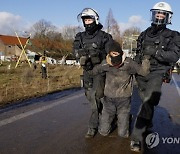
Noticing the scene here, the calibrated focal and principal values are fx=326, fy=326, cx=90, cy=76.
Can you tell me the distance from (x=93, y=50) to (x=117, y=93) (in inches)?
33.6

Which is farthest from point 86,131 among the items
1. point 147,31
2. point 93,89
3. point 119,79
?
point 147,31

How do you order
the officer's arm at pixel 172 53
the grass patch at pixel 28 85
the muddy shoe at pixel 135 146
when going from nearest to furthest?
the muddy shoe at pixel 135 146 < the officer's arm at pixel 172 53 < the grass patch at pixel 28 85

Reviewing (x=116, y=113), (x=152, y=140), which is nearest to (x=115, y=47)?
(x=116, y=113)

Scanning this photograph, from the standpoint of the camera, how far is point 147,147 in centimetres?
511

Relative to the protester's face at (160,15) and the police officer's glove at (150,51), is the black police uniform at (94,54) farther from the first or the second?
the protester's face at (160,15)

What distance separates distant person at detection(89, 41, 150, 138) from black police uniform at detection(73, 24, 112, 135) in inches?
4.1

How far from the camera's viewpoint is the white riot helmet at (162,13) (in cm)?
541

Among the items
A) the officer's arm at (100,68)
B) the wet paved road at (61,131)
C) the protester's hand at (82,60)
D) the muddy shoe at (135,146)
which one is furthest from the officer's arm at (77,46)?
the muddy shoe at (135,146)

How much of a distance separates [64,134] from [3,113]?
2.46m

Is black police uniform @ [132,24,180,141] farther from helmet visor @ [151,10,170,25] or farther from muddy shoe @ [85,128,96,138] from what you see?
muddy shoe @ [85,128,96,138]

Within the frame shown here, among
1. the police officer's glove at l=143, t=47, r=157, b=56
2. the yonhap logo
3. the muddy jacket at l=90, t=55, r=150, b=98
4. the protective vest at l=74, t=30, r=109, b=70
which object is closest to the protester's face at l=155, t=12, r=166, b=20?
the police officer's glove at l=143, t=47, r=157, b=56

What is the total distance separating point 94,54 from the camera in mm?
5637

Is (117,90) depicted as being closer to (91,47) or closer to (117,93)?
(117,93)

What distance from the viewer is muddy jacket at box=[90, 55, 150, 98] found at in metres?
5.50
